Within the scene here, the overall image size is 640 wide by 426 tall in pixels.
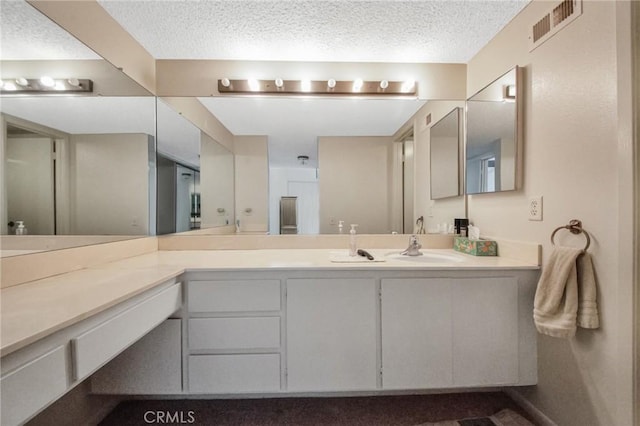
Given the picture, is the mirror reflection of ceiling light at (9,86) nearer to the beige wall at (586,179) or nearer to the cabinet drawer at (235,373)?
the cabinet drawer at (235,373)

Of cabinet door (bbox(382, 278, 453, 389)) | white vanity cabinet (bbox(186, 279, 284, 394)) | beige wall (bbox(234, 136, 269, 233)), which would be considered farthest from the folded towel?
beige wall (bbox(234, 136, 269, 233))

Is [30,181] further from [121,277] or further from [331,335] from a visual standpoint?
[331,335]

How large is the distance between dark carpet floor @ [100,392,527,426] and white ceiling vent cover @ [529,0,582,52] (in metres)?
2.04

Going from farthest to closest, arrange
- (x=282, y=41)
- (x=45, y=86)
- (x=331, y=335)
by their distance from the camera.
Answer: (x=282, y=41) → (x=331, y=335) → (x=45, y=86)

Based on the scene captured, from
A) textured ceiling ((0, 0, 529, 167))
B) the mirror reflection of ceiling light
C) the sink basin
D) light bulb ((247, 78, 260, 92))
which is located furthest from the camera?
light bulb ((247, 78, 260, 92))

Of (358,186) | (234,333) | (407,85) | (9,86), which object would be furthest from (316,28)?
(234,333)

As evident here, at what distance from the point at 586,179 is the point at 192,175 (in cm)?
233

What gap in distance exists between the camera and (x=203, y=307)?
1375mm

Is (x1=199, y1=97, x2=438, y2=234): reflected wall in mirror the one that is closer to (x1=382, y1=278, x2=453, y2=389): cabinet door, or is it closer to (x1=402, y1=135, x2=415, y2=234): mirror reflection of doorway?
(x1=402, y1=135, x2=415, y2=234): mirror reflection of doorway

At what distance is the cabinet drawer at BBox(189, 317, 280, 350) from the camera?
53.9 inches

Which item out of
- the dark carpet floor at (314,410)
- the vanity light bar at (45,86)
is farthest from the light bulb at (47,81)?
the dark carpet floor at (314,410)

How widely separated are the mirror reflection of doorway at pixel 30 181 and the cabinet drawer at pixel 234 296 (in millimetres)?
690

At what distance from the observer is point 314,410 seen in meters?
1.49

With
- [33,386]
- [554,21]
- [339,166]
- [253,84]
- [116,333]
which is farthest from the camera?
[339,166]
